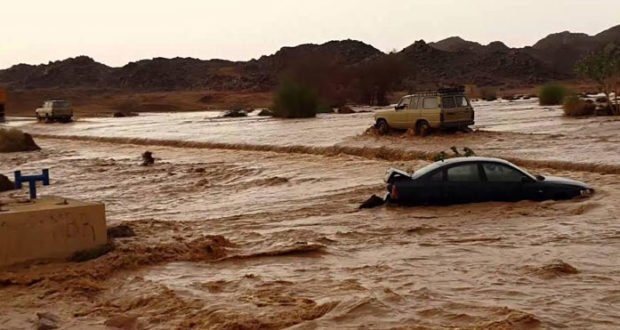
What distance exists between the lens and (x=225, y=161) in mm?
27172

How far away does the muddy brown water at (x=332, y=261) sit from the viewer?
8242mm

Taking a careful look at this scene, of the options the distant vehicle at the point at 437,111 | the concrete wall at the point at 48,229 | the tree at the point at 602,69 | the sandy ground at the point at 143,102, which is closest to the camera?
the concrete wall at the point at 48,229

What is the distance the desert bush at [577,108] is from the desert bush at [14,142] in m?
26.3

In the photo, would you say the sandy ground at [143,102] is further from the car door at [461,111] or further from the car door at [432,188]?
the car door at [432,188]

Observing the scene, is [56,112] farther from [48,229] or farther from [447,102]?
[48,229]

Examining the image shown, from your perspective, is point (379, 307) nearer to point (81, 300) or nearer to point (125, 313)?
point (125, 313)

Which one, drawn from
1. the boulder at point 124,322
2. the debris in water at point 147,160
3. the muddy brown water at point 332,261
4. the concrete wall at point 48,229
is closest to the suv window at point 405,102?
the muddy brown water at point 332,261

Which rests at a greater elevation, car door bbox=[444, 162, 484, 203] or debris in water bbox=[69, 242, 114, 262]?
car door bbox=[444, 162, 484, 203]

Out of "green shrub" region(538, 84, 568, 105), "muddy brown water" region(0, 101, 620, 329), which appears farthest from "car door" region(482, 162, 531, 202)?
"green shrub" region(538, 84, 568, 105)

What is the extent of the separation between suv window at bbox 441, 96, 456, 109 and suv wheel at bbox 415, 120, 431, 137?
97cm

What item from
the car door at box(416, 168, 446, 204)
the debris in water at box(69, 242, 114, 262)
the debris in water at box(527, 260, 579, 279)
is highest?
the car door at box(416, 168, 446, 204)

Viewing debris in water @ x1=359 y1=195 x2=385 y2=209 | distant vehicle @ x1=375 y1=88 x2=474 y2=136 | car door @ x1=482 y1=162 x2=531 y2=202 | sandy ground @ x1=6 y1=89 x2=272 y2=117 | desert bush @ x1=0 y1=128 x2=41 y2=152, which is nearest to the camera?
car door @ x1=482 y1=162 x2=531 y2=202

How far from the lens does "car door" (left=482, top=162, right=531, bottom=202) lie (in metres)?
14.2

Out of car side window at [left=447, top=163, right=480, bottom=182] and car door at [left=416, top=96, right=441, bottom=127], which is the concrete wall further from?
car door at [left=416, top=96, right=441, bottom=127]
